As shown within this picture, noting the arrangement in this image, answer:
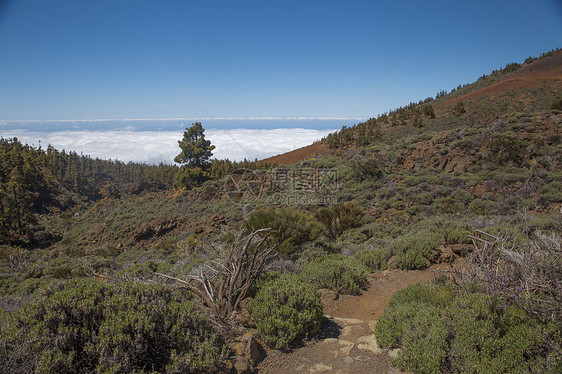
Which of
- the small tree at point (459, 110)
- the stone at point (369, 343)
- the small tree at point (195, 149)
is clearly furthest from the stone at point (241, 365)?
the small tree at point (459, 110)

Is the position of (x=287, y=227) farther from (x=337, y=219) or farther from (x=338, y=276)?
(x=337, y=219)

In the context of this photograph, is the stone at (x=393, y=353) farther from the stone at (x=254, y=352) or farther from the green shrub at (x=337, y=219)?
the green shrub at (x=337, y=219)

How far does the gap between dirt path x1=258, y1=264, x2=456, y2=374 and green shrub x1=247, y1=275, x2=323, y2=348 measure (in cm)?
15

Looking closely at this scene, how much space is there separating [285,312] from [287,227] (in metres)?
4.68

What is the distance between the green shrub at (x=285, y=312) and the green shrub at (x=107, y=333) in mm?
633

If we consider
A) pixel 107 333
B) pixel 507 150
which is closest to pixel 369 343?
pixel 107 333

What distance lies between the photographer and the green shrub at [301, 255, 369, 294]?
4.96 m

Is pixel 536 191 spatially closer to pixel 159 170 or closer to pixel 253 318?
pixel 253 318

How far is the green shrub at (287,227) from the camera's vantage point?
7566 mm

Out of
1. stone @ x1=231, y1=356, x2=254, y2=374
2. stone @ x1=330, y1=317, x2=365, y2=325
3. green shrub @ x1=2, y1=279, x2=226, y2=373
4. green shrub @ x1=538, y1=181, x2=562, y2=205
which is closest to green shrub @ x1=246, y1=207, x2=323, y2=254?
stone @ x1=330, y1=317, x2=365, y2=325

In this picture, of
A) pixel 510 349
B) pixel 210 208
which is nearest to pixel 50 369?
pixel 510 349

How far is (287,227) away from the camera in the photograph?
7.88 metres

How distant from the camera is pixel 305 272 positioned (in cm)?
543

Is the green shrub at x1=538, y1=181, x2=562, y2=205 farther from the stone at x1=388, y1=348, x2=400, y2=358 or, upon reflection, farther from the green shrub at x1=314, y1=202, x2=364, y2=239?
the stone at x1=388, y1=348, x2=400, y2=358
